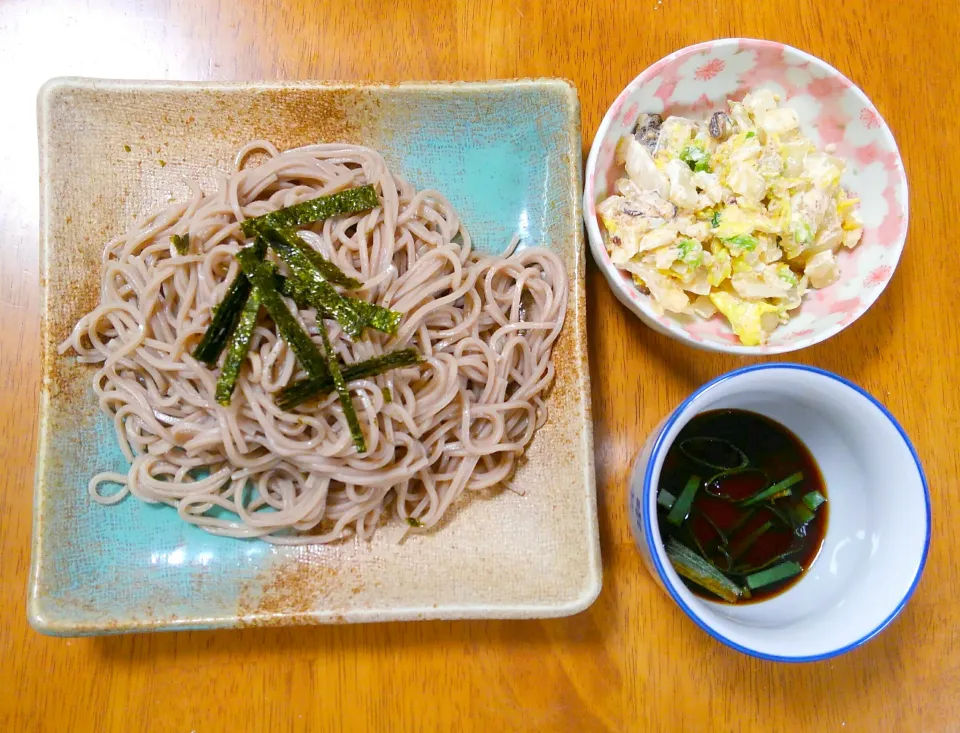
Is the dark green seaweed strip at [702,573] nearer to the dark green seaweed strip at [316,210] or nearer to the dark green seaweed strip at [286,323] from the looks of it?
the dark green seaweed strip at [286,323]

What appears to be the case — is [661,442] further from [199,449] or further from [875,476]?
[199,449]

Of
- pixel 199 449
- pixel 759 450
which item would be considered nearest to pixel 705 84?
pixel 759 450

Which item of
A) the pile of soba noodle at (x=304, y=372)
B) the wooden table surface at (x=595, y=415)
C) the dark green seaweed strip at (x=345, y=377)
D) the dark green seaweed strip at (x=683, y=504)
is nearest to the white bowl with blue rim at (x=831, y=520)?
the dark green seaweed strip at (x=683, y=504)

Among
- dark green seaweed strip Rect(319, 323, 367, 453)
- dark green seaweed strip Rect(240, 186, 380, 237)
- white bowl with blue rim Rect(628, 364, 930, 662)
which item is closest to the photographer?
white bowl with blue rim Rect(628, 364, 930, 662)

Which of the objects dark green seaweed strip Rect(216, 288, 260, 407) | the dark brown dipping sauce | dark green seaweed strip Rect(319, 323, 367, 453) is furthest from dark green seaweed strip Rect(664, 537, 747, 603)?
dark green seaweed strip Rect(216, 288, 260, 407)

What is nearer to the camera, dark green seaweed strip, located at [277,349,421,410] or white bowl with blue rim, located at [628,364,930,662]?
white bowl with blue rim, located at [628,364,930,662]

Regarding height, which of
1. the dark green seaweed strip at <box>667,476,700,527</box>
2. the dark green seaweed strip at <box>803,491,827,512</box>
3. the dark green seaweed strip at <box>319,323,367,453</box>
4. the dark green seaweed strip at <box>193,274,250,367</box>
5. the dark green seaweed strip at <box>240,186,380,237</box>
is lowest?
the dark green seaweed strip at <box>667,476,700,527</box>

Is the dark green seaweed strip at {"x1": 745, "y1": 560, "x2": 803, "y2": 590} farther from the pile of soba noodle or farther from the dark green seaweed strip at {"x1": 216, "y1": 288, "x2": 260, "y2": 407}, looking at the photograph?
the dark green seaweed strip at {"x1": 216, "y1": 288, "x2": 260, "y2": 407}
